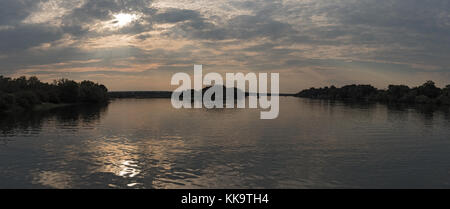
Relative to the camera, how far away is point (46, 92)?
14262 centimetres

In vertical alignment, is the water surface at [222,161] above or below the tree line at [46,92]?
below

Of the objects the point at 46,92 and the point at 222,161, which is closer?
the point at 222,161

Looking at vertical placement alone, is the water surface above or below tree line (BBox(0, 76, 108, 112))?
below

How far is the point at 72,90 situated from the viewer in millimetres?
169625

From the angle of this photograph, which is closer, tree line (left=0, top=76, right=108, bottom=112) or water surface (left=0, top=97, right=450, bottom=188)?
water surface (left=0, top=97, right=450, bottom=188)

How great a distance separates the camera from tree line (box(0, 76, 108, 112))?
111875 millimetres

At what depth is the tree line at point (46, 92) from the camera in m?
112

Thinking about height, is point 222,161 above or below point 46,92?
below
